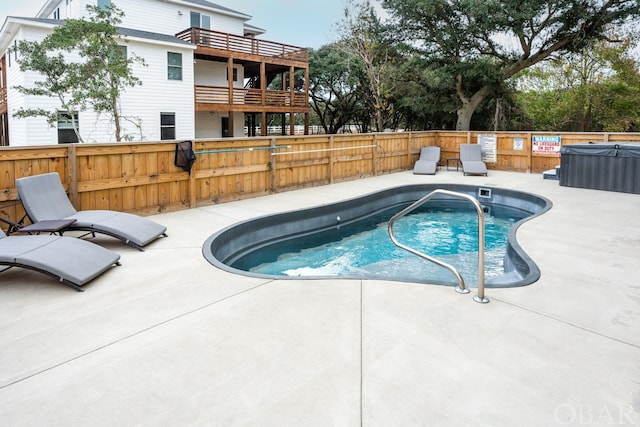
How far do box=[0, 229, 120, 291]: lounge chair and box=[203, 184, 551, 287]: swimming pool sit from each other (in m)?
1.18

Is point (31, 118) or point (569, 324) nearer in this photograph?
point (569, 324)

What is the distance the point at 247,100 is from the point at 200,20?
4.31 metres

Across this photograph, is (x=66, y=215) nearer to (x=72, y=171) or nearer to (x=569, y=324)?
(x=72, y=171)

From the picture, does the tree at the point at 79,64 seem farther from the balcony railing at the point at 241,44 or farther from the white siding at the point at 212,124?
the white siding at the point at 212,124

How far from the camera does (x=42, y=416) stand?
2.16 m

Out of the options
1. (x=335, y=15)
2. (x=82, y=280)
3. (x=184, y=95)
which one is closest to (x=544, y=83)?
(x=335, y=15)

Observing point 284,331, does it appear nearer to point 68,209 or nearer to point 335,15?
point 68,209

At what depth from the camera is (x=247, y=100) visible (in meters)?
18.0

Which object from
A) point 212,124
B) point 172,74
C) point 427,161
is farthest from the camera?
point 212,124

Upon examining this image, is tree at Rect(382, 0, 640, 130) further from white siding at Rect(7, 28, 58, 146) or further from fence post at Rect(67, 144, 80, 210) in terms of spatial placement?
fence post at Rect(67, 144, 80, 210)

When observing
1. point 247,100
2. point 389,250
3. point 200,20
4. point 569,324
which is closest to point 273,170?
point 389,250

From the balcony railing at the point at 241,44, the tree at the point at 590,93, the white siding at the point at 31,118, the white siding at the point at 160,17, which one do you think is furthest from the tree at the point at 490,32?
the white siding at the point at 31,118

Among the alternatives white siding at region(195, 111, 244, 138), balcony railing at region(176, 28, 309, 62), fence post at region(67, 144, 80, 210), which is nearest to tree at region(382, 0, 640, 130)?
balcony railing at region(176, 28, 309, 62)

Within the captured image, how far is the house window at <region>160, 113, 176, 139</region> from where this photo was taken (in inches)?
604
